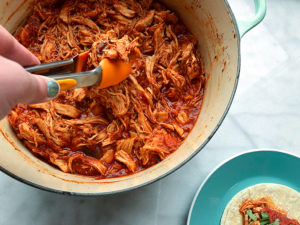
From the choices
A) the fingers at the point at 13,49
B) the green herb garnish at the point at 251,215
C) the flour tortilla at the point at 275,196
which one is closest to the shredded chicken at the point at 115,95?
the fingers at the point at 13,49

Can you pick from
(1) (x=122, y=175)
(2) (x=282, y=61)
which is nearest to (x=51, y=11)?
(1) (x=122, y=175)

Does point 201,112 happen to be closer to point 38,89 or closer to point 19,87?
point 38,89

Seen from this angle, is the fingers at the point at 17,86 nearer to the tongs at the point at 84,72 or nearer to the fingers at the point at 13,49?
the tongs at the point at 84,72

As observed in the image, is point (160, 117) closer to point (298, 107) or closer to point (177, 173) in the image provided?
point (177, 173)

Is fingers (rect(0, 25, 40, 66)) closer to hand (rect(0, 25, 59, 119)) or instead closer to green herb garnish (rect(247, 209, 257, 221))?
hand (rect(0, 25, 59, 119))

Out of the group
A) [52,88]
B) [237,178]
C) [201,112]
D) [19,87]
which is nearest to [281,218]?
[237,178]
